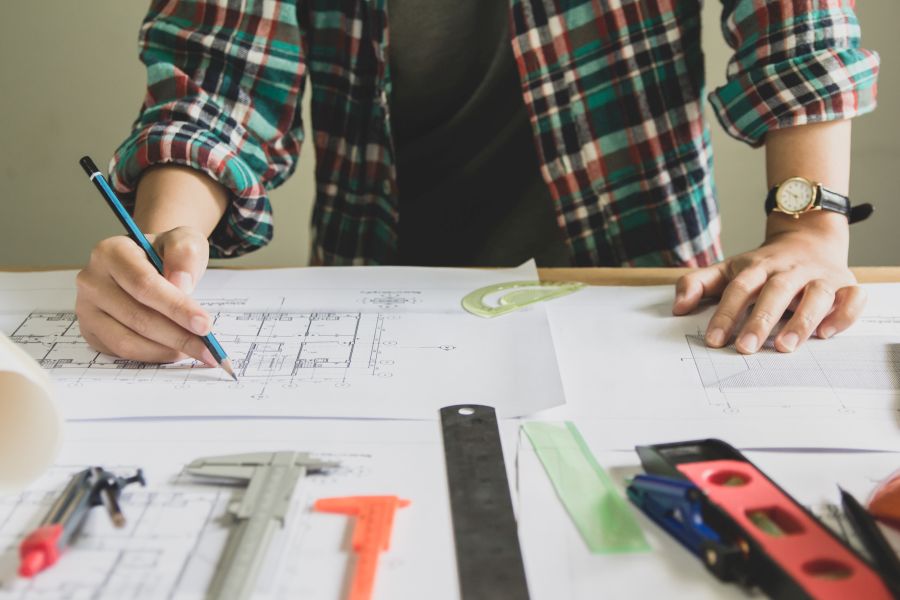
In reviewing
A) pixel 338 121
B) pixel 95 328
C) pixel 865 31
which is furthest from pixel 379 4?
pixel 865 31

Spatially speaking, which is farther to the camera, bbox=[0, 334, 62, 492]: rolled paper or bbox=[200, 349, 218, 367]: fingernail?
bbox=[200, 349, 218, 367]: fingernail

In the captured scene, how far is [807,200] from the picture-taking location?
0.78 metres

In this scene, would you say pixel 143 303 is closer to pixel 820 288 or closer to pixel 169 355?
pixel 169 355

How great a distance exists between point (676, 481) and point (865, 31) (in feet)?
5.17

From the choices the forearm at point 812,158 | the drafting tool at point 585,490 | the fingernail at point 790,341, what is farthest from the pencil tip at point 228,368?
the forearm at point 812,158

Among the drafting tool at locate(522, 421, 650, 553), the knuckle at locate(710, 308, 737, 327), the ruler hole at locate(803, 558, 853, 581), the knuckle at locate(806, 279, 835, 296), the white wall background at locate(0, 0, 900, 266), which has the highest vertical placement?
the white wall background at locate(0, 0, 900, 266)

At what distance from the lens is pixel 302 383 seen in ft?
1.98

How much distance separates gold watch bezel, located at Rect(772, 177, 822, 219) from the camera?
0.78 metres

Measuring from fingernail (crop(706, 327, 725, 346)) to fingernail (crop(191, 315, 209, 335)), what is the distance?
40 cm

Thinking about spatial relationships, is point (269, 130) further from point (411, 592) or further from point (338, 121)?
point (411, 592)

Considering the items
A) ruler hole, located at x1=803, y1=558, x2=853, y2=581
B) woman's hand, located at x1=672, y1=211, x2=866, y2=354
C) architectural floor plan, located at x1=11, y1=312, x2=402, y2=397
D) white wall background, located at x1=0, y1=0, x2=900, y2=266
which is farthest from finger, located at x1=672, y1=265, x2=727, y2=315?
white wall background, located at x1=0, y1=0, x2=900, y2=266

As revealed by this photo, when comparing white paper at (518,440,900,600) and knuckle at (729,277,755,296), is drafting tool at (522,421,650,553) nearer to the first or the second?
white paper at (518,440,900,600)

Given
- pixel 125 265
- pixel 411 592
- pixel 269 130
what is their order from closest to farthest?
pixel 411 592 → pixel 125 265 → pixel 269 130

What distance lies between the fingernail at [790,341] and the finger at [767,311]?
0.01m
